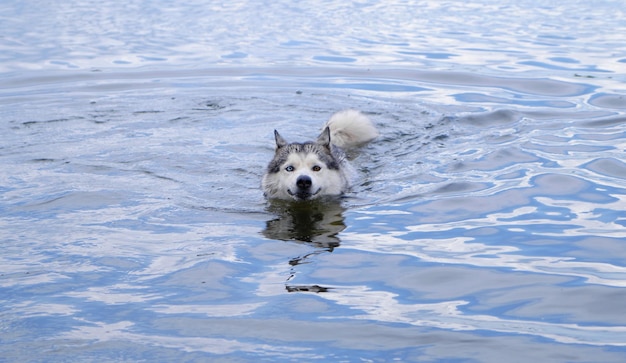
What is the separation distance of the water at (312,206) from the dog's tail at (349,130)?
0.92 ft

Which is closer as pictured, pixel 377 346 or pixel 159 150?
pixel 377 346

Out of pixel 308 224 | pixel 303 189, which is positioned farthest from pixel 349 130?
pixel 308 224

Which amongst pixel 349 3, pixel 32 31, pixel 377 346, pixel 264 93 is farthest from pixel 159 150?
pixel 349 3

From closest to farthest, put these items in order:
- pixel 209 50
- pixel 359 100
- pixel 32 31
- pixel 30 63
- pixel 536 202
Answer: pixel 536 202 < pixel 359 100 < pixel 30 63 < pixel 209 50 < pixel 32 31

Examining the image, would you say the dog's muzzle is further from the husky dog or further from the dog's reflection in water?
the dog's reflection in water

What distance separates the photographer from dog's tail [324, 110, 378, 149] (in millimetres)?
11742

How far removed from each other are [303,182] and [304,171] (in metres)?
0.27

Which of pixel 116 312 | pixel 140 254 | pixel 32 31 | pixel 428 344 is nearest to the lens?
pixel 428 344

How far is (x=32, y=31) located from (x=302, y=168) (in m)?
13.7

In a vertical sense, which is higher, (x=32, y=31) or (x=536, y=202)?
(x=32, y=31)

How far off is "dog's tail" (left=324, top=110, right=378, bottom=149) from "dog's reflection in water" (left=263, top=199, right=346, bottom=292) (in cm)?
241

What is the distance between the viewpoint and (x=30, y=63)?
17.4 metres

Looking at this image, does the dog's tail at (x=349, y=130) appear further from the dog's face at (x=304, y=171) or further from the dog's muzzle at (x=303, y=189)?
the dog's muzzle at (x=303, y=189)

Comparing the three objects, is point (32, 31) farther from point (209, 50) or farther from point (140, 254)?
point (140, 254)
